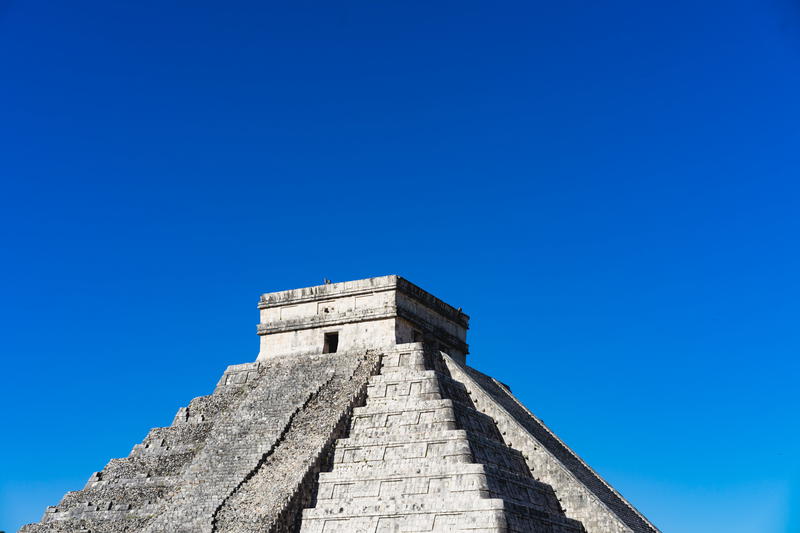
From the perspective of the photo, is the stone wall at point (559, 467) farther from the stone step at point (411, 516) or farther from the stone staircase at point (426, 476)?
the stone step at point (411, 516)

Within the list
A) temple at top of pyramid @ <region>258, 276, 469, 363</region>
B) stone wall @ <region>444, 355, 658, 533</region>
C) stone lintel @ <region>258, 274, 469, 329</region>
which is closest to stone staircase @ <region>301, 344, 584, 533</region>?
stone wall @ <region>444, 355, 658, 533</region>

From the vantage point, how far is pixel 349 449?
67.6ft

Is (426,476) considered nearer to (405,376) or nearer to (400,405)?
(400,405)

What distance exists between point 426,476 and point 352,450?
→ 209cm

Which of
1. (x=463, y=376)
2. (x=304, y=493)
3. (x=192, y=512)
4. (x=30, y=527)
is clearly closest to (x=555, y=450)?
(x=463, y=376)

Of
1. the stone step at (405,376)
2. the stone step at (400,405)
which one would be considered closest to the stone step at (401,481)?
the stone step at (400,405)

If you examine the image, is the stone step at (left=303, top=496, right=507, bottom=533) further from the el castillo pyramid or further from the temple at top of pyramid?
the temple at top of pyramid

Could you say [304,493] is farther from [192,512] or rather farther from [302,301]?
[302,301]

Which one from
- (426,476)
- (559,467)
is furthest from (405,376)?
(559,467)

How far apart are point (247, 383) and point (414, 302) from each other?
4571 millimetres

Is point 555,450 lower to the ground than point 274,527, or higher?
higher

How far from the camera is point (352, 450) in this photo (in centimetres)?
2056

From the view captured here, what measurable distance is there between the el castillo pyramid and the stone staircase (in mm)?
28

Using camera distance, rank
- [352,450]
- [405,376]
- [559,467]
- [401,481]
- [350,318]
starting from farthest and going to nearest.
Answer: [350,318] < [405,376] < [559,467] < [352,450] < [401,481]
